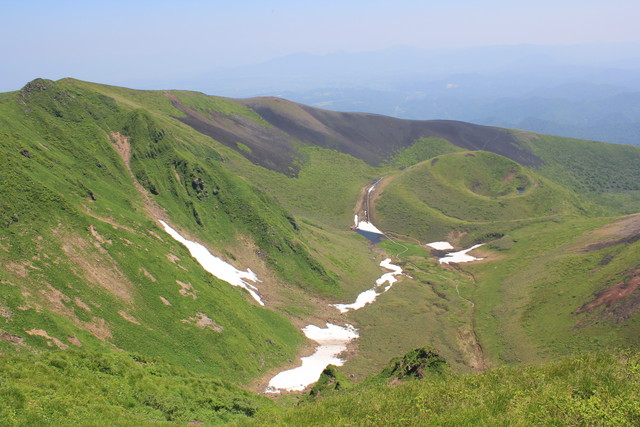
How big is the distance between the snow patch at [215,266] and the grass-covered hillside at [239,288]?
2.31 m

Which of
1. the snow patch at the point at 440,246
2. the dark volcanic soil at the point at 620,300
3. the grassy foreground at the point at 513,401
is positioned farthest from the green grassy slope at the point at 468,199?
the grassy foreground at the point at 513,401

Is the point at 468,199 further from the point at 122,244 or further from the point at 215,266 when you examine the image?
the point at 122,244

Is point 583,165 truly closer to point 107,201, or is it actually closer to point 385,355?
point 385,355

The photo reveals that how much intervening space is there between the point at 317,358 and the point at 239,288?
14.6 m

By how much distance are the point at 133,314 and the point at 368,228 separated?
9134 centimetres

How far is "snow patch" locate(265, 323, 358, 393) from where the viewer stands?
42.9m

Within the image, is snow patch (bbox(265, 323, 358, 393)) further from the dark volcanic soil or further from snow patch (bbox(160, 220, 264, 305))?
the dark volcanic soil

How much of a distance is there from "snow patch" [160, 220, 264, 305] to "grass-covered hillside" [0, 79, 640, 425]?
231cm

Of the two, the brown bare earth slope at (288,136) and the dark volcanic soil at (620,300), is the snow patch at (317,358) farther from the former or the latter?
the brown bare earth slope at (288,136)

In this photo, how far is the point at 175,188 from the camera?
229 feet

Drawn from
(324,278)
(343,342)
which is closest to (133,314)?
(343,342)

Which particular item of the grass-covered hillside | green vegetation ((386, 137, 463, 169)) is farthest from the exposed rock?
green vegetation ((386, 137, 463, 169))

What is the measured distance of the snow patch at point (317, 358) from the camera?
42.9 m

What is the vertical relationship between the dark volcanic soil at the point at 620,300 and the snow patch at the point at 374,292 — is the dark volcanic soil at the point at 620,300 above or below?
above
